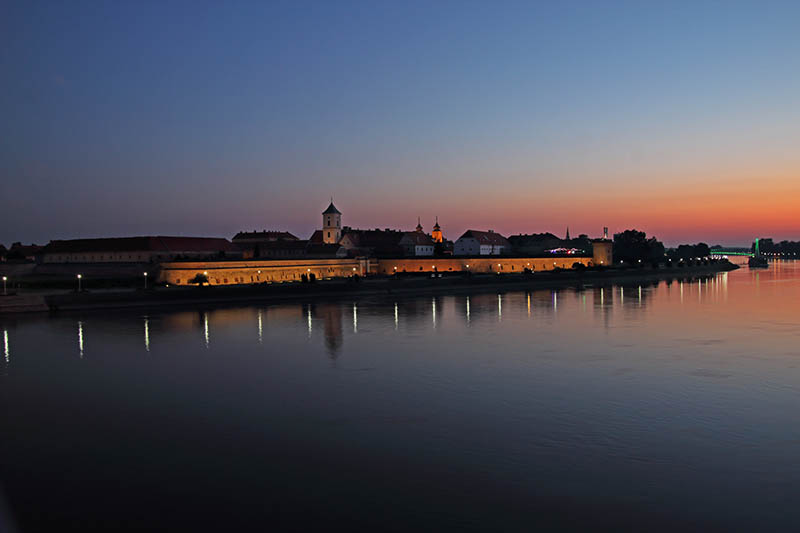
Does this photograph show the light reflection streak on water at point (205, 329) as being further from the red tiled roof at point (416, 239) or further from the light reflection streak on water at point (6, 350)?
the red tiled roof at point (416, 239)

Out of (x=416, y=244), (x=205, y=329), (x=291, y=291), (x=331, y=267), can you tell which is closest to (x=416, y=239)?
(x=416, y=244)

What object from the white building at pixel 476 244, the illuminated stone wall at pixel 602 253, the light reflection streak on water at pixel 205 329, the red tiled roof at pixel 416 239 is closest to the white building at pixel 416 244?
the red tiled roof at pixel 416 239

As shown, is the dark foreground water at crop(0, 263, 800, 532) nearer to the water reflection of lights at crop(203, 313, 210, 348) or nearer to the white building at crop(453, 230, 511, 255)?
the water reflection of lights at crop(203, 313, 210, 348)

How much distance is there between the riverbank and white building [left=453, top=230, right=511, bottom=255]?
1328 centimetres

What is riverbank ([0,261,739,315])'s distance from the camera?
26156 millimetres

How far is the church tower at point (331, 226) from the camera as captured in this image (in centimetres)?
5716

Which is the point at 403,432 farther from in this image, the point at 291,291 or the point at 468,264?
the point at 468,264

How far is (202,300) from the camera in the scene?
2967cm

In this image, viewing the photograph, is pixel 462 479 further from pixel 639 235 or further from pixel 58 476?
pixel 639 235

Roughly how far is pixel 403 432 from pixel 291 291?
2519cm

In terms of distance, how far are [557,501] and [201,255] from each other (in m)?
41.3

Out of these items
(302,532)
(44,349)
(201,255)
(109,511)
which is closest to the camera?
(302,532)

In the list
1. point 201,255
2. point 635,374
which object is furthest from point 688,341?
point 201,255

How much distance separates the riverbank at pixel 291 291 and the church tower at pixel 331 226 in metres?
18.9
